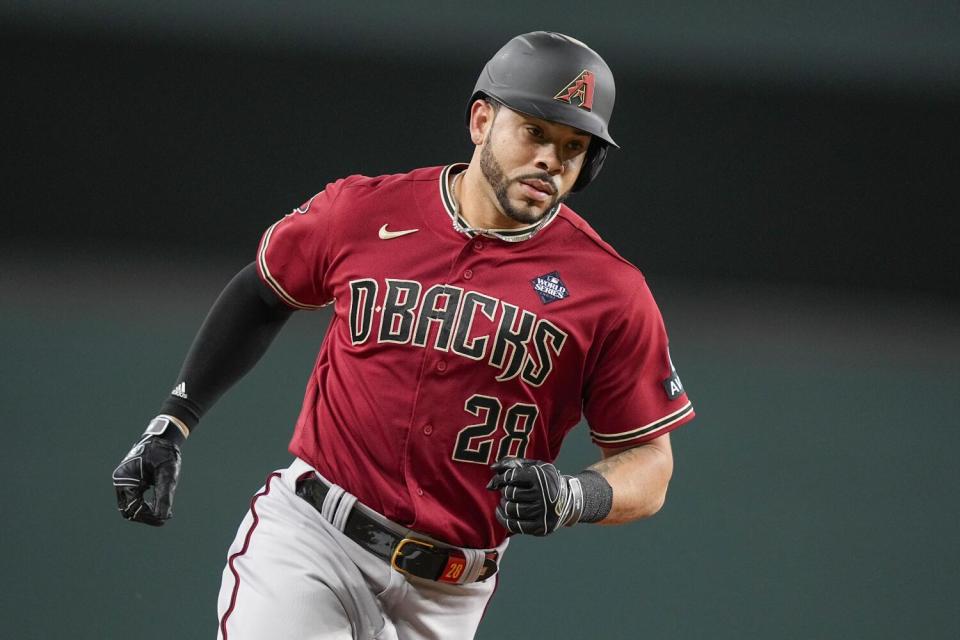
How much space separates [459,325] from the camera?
7.30 ft

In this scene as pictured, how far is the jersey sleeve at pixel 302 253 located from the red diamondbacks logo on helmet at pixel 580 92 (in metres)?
0.51

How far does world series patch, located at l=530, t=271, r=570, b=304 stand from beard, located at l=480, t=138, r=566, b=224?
0.35 feet

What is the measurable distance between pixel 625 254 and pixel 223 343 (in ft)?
9.10

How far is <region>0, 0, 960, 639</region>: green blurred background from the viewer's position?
13.3 ft

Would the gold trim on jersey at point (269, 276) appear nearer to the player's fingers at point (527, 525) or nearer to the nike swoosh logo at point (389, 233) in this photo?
the nike swoosh logo at point (389, 233)

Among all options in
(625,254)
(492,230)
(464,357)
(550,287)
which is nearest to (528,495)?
(464,357)

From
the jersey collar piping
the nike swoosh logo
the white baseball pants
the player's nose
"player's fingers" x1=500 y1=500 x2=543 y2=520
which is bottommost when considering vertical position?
the white baseball pants

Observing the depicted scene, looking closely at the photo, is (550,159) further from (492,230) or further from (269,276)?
(269,276)

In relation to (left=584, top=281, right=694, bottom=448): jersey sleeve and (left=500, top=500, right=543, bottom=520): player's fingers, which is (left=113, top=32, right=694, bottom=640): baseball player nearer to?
(left=584, top=281, right=694, bottom=448): jersey sleeve

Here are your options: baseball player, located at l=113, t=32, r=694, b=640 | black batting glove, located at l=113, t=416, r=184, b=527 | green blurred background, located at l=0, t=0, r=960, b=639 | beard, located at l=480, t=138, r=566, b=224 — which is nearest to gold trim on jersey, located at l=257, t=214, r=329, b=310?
baseball player, located at l=113, t=32, r=694, b=640

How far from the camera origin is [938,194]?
5.22 meters

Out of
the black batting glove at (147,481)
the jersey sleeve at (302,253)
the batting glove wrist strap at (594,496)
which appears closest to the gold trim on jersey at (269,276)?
the jersey sleeve at (302,253)

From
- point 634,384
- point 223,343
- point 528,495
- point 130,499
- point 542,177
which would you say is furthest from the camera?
point 223,343

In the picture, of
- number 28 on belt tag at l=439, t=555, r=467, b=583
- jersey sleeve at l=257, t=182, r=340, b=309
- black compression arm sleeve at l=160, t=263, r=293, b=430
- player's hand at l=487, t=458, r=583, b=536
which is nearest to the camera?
player's hand at l=487, t=458, r=583, b=536
